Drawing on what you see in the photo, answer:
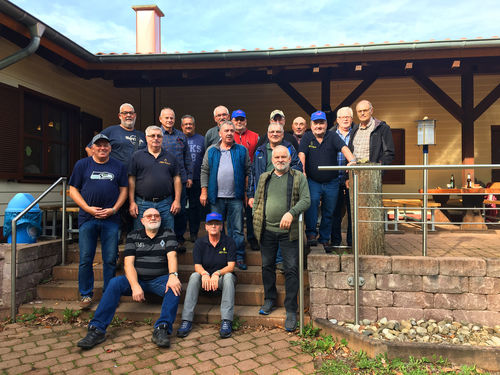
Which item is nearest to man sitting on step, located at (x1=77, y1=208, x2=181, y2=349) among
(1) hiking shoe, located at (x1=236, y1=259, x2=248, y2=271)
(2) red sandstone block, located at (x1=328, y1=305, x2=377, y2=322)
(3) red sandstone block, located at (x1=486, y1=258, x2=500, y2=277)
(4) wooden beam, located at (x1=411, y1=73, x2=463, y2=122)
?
(1) hiking shoe, located at (x1=236, y1=259, x2=248, y2=271)

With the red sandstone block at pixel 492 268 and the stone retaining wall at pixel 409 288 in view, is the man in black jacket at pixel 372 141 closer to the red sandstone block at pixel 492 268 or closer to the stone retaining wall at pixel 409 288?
the stone retaining wall at pixel 409 288

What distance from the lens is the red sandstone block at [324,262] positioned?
3549 millimetres

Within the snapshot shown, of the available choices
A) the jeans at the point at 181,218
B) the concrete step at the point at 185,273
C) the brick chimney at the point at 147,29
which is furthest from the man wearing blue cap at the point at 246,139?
the brick chimney at the point at 147,29

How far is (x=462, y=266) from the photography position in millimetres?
3416

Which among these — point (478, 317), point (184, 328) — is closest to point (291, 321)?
point (184, 328)

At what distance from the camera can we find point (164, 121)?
177 inches

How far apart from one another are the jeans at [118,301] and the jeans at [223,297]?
0.12 metres

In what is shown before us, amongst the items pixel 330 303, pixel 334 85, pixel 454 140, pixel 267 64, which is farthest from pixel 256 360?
pixel 454 140

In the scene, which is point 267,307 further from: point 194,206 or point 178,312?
point 194,206

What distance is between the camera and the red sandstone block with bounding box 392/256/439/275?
3.45 meters

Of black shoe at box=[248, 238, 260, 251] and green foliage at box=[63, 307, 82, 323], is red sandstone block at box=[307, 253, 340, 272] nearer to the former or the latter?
black shoe at box=[248, 238, 260, 251]

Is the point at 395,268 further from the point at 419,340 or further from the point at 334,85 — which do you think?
the point at 334,85

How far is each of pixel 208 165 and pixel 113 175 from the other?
104cm

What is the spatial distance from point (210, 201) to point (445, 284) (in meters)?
2.55
